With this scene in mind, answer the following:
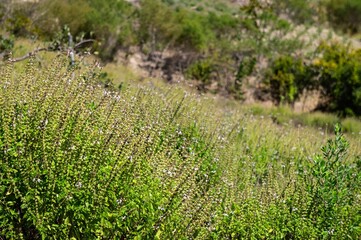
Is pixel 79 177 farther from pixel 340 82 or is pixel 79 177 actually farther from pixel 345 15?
pixel 345 15

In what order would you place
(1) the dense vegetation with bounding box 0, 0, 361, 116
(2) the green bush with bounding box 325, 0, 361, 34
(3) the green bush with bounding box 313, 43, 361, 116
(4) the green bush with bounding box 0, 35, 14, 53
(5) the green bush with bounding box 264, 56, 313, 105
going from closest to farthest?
(4) the green bush with bounding box 0, 35, 14, 53
(3) the green bush with bounding box 313, 43, 361, 116
(1) the dense vegetation with bounding box 0, 0, 361, 116
(5) the green bush with bounding box 264, 56, 313, 105
(2) the green bush with bounding box 325, 0, 361, 34

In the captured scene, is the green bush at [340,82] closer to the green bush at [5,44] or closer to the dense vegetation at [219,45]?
the dense vegetation at [219,45]

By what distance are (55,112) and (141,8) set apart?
70.1 ft

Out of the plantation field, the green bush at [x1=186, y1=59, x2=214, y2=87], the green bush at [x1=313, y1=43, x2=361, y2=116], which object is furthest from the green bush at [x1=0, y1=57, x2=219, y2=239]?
the green bush at [x1=186, y1=59, x2=214, y2=87]

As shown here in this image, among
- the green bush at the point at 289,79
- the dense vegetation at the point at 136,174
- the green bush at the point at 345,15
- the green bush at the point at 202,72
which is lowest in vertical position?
the green bush at the point at 202,72

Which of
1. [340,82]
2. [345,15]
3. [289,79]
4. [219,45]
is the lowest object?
[289,79]

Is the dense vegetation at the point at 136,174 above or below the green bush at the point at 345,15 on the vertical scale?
above

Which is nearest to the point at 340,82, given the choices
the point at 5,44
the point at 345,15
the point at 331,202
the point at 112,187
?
the point at 5,44

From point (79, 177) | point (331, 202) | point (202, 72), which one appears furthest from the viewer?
point (202, 72)

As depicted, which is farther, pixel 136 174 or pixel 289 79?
pixel 289 79

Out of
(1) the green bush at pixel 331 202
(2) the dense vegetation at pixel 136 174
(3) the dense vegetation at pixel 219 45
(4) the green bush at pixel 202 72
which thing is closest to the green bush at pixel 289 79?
(3) the dense vegetation at pixel 219 45

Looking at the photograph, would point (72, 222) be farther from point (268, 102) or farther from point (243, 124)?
point (268, 102)

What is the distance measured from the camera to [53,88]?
3637 mm

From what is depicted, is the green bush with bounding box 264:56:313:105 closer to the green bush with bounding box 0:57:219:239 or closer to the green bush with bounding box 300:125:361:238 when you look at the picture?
the green bush with bounding box 300:125:361:238
